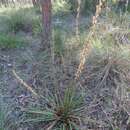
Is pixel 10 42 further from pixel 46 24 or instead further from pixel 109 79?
pixel 109 79

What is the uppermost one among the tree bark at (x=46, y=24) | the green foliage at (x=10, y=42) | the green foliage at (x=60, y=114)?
the tree bark at (x=46, y=24)

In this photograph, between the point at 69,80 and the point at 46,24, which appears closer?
the point at 69,80

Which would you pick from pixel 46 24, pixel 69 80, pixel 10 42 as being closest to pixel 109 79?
pixel 69 80

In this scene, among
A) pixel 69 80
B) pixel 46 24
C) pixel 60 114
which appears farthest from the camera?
pixel 46 24

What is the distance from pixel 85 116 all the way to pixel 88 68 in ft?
2.27

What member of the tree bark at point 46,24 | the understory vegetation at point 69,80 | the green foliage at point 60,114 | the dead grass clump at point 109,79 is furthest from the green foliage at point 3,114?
the tree bark at point 46,24

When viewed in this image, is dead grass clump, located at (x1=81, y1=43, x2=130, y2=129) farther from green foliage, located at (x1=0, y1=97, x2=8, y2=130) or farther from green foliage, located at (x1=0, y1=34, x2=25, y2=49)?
green foliage, located at (x1=0, y1=34, x2=25, y2=49)

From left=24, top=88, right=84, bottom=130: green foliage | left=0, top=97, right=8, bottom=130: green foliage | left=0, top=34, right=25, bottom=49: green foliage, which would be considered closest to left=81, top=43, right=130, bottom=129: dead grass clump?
left=24, top=88, right=84, bottom=130: green foliage

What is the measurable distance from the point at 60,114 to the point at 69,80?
1.84ft

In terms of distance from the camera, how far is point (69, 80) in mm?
3854

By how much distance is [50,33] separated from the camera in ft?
14.2

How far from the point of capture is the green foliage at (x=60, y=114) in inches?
133

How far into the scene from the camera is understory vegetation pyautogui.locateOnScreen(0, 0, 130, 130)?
3414 millimetres

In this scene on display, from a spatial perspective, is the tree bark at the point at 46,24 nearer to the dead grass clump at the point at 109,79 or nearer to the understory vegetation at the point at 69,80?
the understory vegetation at the point at 69,80
